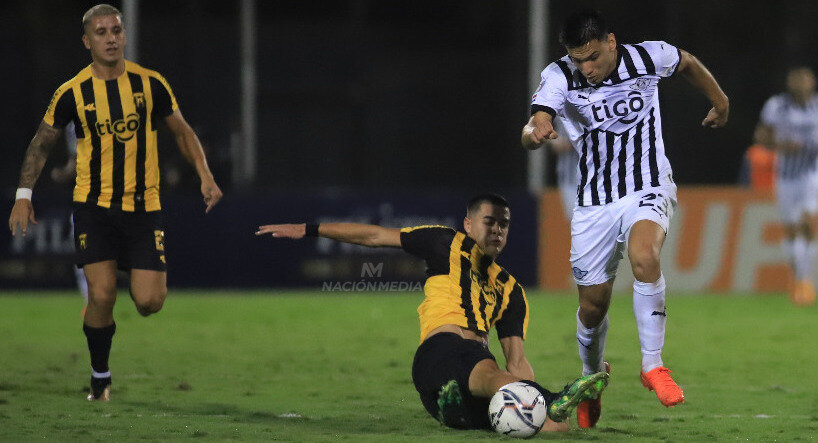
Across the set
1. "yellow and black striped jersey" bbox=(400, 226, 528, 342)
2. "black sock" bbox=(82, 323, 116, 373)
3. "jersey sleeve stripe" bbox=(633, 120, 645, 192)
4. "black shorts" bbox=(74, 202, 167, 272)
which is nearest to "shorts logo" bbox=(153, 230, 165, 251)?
"black shorts" bbox=(74, 202, 167, 272)

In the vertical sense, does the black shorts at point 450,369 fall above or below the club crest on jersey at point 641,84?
below

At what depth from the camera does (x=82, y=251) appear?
723cm

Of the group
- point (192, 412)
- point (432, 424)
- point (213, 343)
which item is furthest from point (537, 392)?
point (213, 343)

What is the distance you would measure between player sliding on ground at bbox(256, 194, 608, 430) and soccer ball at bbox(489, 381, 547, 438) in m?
0.09

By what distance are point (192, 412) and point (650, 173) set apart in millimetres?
2500

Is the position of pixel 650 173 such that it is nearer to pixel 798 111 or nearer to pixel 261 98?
pixel 798 111

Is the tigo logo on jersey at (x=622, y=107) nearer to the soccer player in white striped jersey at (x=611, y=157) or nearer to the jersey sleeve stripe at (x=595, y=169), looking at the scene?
the soccer player in white striped jersey at (x=611, y=157)

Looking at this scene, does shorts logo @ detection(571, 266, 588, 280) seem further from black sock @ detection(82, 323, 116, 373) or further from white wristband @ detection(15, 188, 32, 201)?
white wristband @ detection(15, 188, 32, 201)

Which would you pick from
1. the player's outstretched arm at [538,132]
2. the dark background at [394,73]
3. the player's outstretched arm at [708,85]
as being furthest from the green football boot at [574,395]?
the dark background at [394,73]

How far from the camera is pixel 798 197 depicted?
13742mm

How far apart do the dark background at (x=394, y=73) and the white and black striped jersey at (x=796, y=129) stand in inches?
144

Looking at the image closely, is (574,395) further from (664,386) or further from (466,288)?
(466,288)

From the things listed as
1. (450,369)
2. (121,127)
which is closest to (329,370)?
(121,127)

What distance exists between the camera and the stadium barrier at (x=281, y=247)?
47.8 feet
